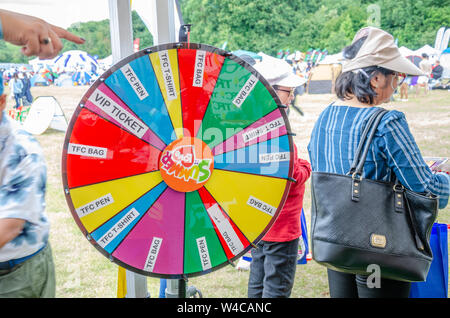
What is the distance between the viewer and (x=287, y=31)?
203 centimetres

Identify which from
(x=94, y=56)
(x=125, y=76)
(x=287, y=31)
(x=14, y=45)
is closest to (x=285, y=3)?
(x=287, y=31)

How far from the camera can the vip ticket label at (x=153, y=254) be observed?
102 centimetres

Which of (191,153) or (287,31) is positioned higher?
(287,31)

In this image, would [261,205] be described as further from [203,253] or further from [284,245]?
[284,245]

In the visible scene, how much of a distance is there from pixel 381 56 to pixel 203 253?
795mm

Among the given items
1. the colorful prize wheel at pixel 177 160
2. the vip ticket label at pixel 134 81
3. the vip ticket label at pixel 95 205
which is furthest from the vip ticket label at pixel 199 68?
the vip ticket label at pixel 95 205

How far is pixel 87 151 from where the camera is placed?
95 cm

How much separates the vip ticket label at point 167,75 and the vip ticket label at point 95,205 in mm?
297

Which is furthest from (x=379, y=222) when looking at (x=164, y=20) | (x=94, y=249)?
(x=94, y=249)

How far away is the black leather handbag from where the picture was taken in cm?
109

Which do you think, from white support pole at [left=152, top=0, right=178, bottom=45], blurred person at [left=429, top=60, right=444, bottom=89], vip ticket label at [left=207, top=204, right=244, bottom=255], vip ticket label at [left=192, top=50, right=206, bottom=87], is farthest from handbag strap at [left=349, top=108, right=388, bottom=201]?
blurred person at [left=429, top=60, right=444, bottom=89]

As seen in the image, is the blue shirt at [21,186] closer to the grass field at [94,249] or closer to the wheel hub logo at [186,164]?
the grass field at [94,249]
